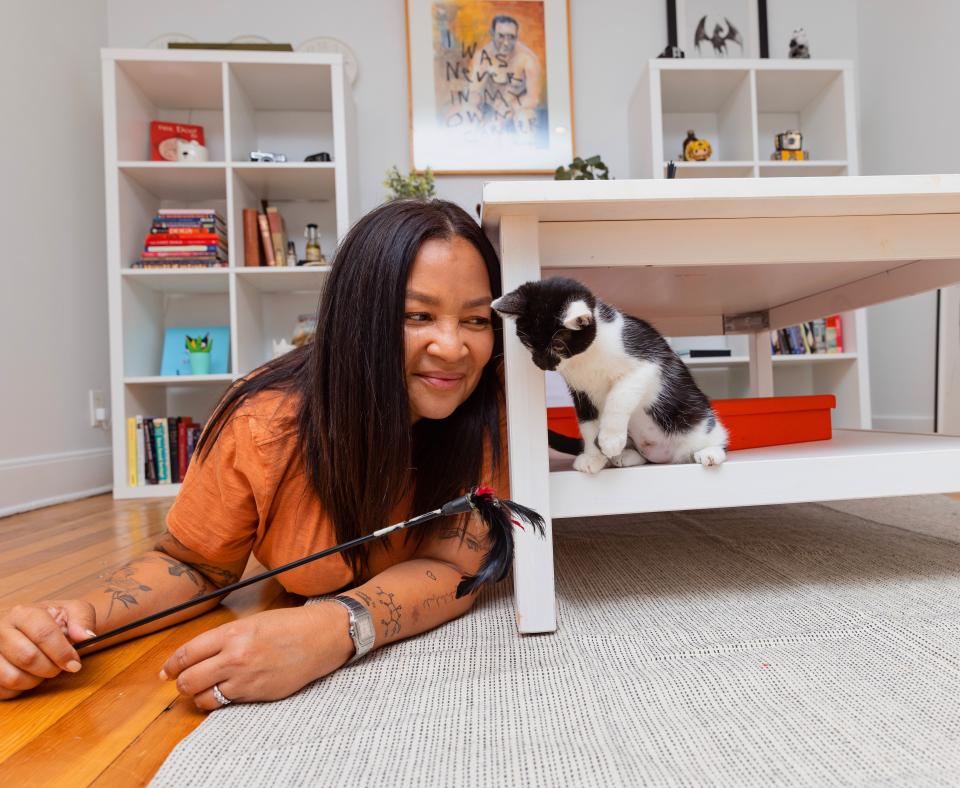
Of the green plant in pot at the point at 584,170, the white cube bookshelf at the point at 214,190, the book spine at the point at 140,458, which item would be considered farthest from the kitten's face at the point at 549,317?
the book spine at the point at 140,458

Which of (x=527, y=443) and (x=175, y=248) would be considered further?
(x=175, y=248)

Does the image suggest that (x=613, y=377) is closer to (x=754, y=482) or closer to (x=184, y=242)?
(x=754, y=482)

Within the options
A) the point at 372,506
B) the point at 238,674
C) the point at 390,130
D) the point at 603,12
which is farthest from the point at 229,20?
the point at 238,674

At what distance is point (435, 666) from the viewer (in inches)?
25.9

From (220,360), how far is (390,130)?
1307mm

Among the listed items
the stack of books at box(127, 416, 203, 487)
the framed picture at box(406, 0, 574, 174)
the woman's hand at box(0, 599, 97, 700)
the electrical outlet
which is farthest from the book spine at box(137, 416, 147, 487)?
the woman's hand at box(0, 599, 97, 700)

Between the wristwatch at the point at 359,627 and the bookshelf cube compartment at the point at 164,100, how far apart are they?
2339mm

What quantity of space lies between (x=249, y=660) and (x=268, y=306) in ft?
7.89

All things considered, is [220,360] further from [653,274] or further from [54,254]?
[653,274]

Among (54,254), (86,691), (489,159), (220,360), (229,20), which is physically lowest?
(86,691)

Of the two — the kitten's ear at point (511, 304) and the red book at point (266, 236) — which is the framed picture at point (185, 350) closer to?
the red book at point (266, 236)

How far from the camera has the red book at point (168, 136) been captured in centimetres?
246

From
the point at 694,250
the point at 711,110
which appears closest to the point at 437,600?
the point at 694,250

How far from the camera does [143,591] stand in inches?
29.2
